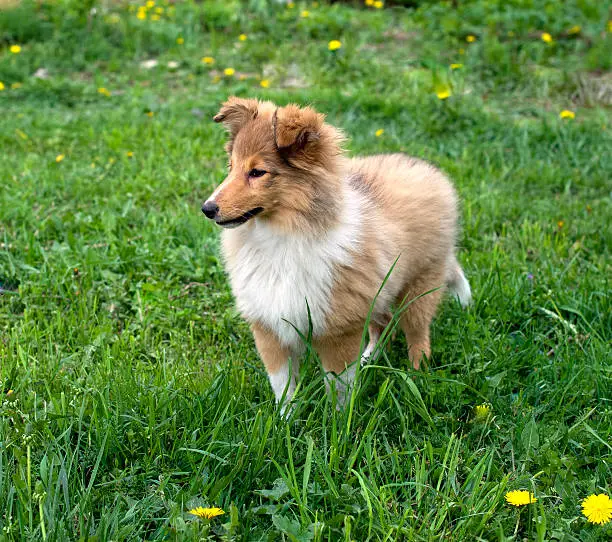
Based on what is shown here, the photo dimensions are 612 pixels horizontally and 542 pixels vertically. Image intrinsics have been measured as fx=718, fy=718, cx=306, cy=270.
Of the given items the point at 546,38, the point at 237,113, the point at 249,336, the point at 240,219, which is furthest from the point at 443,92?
the point at 240,219

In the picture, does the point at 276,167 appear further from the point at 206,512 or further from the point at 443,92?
the point at 443,92

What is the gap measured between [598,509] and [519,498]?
242mm

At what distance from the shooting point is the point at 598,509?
2.28m

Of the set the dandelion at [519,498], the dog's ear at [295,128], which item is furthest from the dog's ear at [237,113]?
A: the dandelion at [519,498]

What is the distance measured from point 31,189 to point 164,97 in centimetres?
260

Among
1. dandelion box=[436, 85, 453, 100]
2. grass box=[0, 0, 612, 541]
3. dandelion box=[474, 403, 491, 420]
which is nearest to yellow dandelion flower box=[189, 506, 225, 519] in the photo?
grass box=[0, 0, 612, 541]

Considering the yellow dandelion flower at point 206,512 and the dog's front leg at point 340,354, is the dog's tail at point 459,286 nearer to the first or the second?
the dog's front leg at point 340,354

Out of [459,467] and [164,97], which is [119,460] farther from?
[164,97]

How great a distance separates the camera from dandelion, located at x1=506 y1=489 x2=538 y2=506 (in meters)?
2.32

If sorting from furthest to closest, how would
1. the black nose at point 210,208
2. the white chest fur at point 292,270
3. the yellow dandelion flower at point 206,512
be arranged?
the white chest fur at point 292,270
the black nose at point 210,208
the yellow dandelion flower at point 206,512

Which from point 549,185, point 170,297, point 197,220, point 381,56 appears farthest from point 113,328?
point 381,56

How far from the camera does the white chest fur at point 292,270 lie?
2830 mm

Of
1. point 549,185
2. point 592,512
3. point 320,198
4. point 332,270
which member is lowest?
point 549,185

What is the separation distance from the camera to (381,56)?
7840 mm
